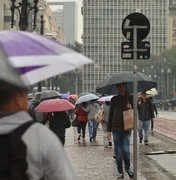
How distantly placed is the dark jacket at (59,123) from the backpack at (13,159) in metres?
5.96

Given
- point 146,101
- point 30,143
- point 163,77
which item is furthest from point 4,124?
point 163,77

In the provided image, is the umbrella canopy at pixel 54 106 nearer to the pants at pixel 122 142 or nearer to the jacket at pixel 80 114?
the pants at pixel 122 142

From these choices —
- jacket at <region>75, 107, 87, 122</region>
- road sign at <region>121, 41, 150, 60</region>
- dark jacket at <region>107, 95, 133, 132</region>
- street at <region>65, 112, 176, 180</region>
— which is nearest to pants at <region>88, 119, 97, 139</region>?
jacket at <region>75, 107, 87, 122</region>

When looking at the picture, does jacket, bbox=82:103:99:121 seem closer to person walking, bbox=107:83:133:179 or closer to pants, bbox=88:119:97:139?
pants, bbox=88:119:97:139

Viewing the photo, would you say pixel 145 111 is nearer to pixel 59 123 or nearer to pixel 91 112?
pixel 91 112

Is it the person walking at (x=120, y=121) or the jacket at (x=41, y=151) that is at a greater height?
the jacket at (x=41, y=151)

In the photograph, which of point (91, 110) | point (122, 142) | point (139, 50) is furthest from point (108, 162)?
point (91, 110)

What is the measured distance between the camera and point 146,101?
14.3 metres

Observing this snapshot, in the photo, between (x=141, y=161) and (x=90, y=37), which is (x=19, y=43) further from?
(x=90, y=37)

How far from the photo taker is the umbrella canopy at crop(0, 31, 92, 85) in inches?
83.2

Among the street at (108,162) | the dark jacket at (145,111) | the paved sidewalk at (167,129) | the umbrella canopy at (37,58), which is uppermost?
the umbrella canopy at (37,58)

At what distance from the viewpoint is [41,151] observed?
2.11 meters

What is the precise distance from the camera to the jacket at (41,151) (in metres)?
2.10

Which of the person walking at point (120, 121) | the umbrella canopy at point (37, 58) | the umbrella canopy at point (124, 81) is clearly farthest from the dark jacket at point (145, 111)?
the umbrella canopy at point (37, 58)
